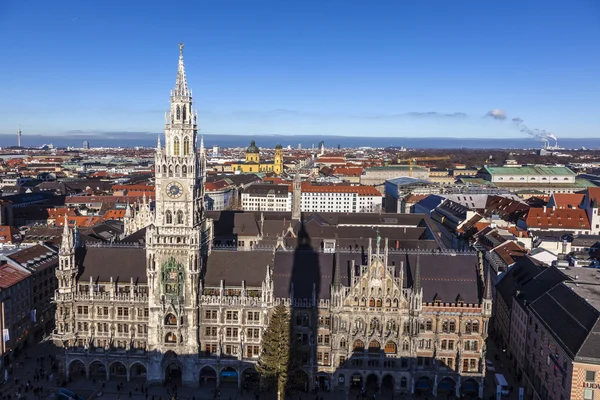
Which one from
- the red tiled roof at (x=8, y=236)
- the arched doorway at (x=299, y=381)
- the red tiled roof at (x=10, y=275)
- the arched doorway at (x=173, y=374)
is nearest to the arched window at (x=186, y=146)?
the arched doorway at (x=173, y=374)

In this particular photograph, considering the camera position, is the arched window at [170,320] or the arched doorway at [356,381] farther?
the arched window at [170,320]

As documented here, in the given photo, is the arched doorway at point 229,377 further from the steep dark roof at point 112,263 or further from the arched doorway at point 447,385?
the arched doorway at point 447,385

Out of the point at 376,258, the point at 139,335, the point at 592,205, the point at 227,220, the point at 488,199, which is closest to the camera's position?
the point at 376,258

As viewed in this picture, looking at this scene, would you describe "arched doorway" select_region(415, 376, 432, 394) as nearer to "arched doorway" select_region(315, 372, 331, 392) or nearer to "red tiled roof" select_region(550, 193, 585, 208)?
"arched doorway" select_region(315, 372, 331, 392)

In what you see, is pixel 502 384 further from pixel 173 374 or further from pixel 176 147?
pixel 176 147

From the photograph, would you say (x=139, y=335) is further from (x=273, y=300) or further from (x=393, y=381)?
(x=393, y=381)

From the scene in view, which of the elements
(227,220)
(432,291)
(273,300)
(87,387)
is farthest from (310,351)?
(227,220)
